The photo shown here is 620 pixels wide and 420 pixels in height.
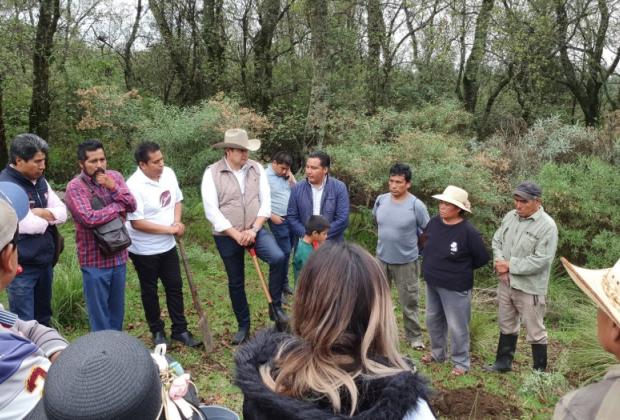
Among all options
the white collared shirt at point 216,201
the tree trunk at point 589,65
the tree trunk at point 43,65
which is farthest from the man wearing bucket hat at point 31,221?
the tree trunk at point 589,65

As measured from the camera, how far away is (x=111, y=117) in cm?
1097

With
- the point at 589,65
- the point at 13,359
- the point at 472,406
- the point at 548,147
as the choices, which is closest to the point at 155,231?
the point at 13,359

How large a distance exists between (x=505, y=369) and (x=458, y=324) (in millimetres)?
821

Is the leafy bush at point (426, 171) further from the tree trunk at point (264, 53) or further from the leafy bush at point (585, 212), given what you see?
the tree trunk at point (264, 53)

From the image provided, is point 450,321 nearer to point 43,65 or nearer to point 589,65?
point 43,65

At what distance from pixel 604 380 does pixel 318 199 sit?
421 cm

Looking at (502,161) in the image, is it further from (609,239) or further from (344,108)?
(344,108)

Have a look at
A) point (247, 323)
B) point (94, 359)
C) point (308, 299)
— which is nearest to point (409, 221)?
point (247, 323)

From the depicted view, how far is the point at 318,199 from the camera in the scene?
5.70 m

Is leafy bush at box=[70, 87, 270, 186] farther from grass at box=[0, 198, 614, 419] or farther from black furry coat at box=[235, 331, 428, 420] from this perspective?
black furry coat at box=[235, 331, 428, 420]

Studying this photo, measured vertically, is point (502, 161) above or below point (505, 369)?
above

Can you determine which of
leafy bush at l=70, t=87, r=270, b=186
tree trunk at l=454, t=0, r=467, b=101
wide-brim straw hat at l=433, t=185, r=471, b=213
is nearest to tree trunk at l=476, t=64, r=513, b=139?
tree trunk at l=454, t=0, r=467, b=101

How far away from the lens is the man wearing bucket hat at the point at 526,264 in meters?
4.65

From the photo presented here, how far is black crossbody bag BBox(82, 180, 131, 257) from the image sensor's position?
4188mm
